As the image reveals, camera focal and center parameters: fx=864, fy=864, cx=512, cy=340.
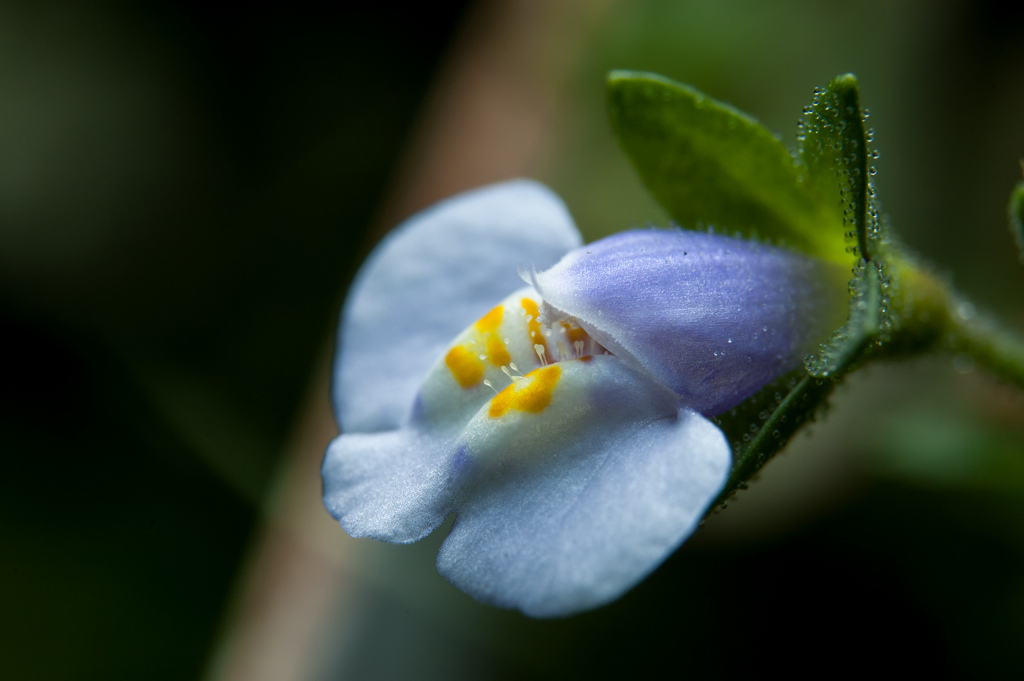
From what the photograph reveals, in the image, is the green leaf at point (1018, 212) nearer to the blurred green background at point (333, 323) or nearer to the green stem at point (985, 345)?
the green stem at point (985, 345)

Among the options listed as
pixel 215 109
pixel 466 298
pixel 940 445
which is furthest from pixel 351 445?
pixel 215 109

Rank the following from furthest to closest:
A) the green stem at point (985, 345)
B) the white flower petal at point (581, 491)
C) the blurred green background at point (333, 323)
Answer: the blurred green background at point (333, 323) < the green stem at point (985, 345) < the white flower petal at point (581, 491)

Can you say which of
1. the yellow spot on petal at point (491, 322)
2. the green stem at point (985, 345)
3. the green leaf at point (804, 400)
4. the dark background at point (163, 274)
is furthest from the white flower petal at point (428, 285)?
the dark background at point (163, 274)

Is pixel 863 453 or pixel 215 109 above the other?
pixel 215 109

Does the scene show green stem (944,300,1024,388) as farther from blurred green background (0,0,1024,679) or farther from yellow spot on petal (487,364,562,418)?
yellow spot on petal (487,364,562,418)

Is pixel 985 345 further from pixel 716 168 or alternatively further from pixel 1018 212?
pixel 716 168

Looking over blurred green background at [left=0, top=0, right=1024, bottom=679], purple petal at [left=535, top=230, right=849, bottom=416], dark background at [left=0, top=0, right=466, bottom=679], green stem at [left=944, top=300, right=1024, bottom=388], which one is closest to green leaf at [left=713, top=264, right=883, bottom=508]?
purple petal at [left=535, top=230, right=849, bottom=416]

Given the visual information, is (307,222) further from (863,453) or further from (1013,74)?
(1013,74)
